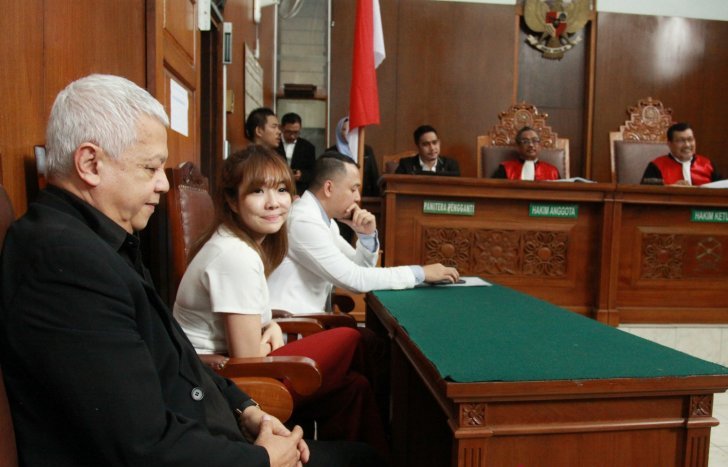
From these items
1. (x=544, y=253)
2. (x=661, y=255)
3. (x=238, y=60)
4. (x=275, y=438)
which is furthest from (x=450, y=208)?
(x=275, y=438)

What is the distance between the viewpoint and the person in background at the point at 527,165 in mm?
4438

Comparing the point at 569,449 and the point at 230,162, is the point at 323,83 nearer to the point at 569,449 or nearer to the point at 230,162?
the point at 230,162

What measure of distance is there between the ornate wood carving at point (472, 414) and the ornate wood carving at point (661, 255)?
2.87 meters

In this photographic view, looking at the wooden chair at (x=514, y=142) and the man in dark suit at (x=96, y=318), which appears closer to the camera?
the man in dark suit at (x=96, y=318)

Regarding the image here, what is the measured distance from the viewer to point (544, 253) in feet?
10.7

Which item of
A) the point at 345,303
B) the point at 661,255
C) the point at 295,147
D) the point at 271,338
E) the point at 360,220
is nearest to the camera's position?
the point at 271,338

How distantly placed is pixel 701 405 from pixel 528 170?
366cm

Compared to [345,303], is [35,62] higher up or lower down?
higher up

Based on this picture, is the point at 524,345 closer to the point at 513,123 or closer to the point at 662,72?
the point at 513,123

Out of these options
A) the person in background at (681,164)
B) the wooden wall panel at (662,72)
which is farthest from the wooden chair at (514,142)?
the wooden wall panel at (662,72)

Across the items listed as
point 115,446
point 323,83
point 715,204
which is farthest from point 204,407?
point 323,83

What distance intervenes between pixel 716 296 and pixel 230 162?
126 inches

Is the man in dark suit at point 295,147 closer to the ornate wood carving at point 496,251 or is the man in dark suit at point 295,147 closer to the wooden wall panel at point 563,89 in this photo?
the ornate wood carving at point 496,251

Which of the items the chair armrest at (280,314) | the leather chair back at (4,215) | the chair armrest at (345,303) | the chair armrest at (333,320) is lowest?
the chair armrest at (345,303)
